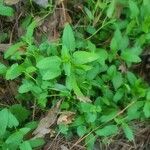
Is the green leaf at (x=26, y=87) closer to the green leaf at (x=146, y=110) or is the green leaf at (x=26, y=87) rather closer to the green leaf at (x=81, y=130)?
the green leaf at (x=81, y=130)

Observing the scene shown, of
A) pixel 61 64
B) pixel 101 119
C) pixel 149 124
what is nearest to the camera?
pixel 61 64

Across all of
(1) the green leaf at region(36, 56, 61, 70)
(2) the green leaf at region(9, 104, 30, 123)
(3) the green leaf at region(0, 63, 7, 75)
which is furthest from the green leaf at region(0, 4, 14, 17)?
(2) the green leaf at region(9, 104, 30, 123)

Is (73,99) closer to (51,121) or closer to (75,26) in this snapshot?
(51,121)

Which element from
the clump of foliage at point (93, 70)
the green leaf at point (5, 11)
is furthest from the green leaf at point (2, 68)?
the green leaf at point (5, 11)

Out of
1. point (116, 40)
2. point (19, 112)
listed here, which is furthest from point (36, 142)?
point (116, 40)

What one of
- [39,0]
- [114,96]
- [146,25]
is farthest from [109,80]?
[39,0]

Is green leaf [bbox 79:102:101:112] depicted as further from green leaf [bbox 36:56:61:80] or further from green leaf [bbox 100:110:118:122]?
green leaf [bbox 36:56:61:80]
